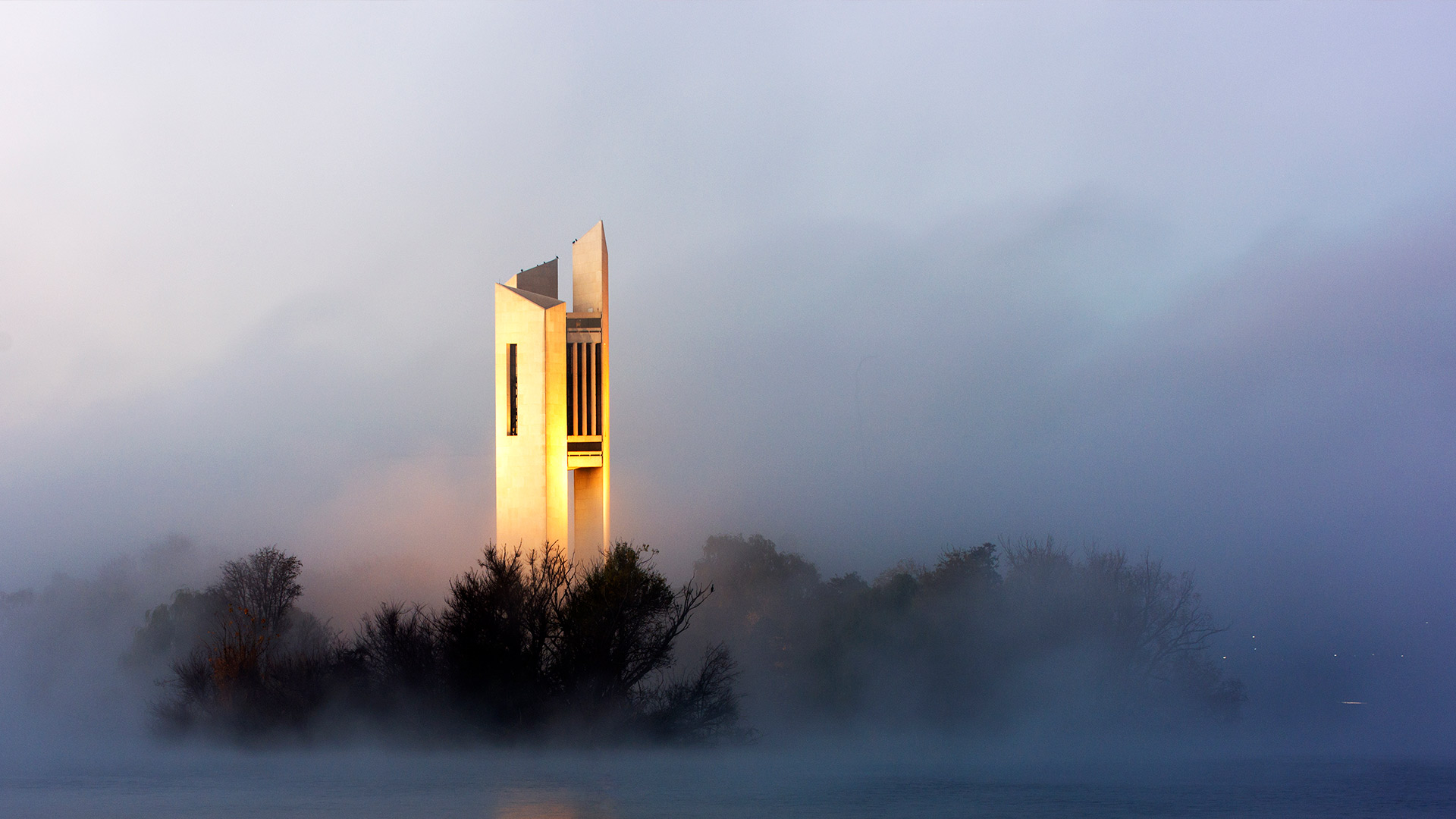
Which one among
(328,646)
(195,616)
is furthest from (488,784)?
(195,616)

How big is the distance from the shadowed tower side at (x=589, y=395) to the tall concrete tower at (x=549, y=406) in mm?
23

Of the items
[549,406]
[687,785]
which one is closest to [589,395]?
[549,406]

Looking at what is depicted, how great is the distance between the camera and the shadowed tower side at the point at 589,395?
117 ft

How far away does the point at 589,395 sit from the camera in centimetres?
3566

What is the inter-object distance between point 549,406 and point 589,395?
1252 millimetres

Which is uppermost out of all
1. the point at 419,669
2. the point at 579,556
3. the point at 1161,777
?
the point at 579,556

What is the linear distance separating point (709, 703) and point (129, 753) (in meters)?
14.7

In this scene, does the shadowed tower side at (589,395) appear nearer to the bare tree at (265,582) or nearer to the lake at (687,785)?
the lake at (687,785)

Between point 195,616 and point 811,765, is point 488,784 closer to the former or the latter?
point 811,765

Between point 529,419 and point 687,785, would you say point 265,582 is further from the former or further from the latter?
point 687,785

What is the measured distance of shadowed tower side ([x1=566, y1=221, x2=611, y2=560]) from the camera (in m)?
35.7

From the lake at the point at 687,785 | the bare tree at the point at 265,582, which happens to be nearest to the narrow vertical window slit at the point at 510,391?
the lake at the point at 687,785

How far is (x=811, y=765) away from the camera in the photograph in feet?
92.6

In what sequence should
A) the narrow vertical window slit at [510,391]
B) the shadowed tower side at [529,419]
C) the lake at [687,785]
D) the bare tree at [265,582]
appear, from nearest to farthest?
the lake at [687,785] < the shadowed tower side at [529,419] < the narrow vertical window slit at [510,391] < the bare tree at [265,582]
